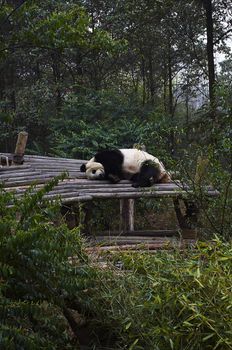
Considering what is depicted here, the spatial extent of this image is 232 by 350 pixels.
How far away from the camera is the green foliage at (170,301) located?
83.4 inches

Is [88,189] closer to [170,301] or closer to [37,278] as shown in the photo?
[37,278]

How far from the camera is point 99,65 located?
15375mm

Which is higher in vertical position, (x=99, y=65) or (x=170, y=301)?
(x=99, y=65)

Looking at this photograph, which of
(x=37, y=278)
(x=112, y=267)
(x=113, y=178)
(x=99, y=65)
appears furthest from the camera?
(x=99, y=65)

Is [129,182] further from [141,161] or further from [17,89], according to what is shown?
[17,89]

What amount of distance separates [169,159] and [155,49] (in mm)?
11721

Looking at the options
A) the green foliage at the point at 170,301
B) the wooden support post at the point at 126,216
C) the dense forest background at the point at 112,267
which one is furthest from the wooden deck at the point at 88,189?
the green foliage at the point at 170,301

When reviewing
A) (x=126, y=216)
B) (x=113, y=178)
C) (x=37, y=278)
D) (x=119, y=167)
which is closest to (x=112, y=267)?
(x=37, y=278)

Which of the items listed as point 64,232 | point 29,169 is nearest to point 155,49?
point 29,169

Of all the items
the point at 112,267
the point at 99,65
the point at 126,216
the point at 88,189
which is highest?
the point at 99,65

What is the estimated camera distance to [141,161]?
6.31 metres

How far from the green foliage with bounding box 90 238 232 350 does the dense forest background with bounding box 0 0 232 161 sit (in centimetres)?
620

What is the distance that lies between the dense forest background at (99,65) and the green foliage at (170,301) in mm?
6198

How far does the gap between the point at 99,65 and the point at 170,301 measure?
44.6ft
